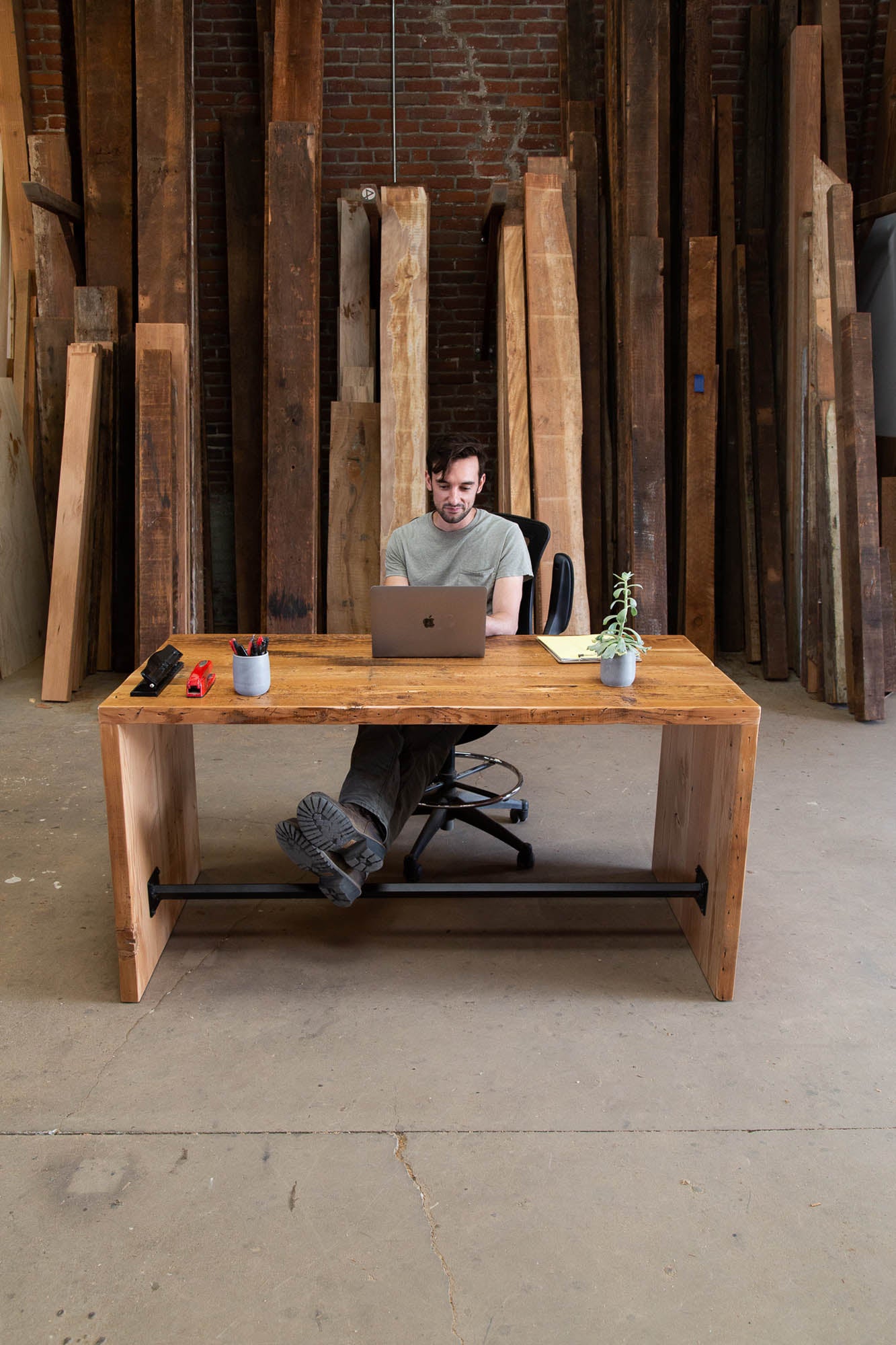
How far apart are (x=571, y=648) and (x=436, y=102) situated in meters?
4.17

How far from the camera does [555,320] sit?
4.96 meters

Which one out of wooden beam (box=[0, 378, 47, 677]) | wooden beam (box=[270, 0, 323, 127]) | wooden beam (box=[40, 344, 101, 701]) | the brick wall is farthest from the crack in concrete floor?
the brick wall

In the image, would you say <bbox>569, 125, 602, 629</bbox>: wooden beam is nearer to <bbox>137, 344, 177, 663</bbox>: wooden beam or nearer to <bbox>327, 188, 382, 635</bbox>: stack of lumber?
<bbox>327, 188, 382, 635</bbox>: stack of lumber

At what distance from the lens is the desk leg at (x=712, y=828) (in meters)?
2.38

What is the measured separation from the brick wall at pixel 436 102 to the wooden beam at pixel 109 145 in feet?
1.62

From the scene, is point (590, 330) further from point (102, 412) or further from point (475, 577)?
point (475, 577)

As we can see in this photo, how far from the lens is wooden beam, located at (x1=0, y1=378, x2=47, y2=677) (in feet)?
16.8

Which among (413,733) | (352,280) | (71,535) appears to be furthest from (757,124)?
(413,733)

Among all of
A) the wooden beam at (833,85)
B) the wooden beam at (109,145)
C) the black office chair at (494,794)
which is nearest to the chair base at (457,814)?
the black office chair at (494,794)

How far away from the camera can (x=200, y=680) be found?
240 cm

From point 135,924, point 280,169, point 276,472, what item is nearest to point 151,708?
A: point 135,924

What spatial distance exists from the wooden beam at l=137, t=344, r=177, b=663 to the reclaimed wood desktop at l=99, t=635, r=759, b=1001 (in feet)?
6.38

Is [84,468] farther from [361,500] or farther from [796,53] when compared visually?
[796,53]

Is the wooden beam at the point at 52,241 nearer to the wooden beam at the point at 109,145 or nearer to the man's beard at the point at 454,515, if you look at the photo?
the wooden beam at the point at 109,145
